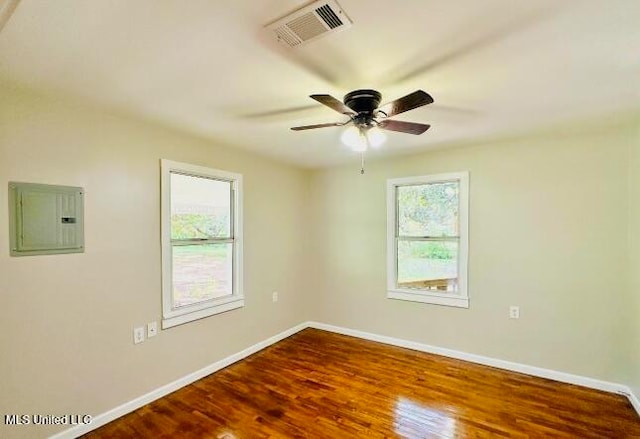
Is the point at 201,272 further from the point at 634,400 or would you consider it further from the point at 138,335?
the point at 634,400

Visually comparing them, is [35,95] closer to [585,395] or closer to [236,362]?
[236,362]

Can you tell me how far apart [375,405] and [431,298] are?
4.99 feet

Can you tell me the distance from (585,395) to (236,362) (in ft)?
10.9

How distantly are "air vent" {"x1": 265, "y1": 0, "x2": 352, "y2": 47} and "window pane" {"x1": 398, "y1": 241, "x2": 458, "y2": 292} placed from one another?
9.54ft

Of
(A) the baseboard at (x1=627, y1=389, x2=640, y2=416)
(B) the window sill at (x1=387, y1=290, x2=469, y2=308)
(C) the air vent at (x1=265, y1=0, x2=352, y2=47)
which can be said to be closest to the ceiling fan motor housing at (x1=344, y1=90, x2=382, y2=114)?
(C) the air vent at (x1=265, y1=0, x2=352, y2=47)

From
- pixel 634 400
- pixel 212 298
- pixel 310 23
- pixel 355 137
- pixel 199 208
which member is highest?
pixel 310 23

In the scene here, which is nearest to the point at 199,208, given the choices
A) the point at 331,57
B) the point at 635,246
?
the point at 331,57

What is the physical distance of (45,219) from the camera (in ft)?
6.88

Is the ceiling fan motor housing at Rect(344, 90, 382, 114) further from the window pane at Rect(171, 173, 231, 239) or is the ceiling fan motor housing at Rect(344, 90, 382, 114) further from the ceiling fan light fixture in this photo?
the window pane at Rect(171, 173, 231, 239)

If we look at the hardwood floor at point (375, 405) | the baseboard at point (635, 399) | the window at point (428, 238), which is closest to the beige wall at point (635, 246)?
the baseboard at point (635, 399)

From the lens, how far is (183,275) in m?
3.03

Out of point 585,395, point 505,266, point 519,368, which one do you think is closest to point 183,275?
point 505,266

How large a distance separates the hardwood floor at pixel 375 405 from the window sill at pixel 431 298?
2.05 feet

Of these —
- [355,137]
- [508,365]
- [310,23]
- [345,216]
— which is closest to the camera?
[310,23]
